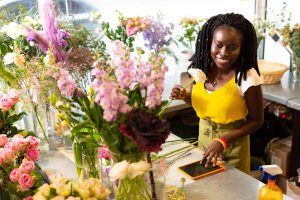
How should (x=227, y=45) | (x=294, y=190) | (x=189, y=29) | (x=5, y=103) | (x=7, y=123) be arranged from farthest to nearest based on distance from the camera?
(x=189, y=29) → (x=294, y=190) → (x=227, y=45) → (x=7, y=123) → (x=5, y=103)

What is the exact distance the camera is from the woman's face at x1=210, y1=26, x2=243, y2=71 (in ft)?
5.30

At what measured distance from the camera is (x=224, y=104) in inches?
67.1

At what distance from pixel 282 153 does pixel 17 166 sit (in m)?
1.87

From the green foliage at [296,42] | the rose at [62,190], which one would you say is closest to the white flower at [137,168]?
the rose at [62,190]

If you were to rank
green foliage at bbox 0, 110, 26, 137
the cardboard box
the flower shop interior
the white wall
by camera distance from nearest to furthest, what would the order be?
the flower shop interior → green foliage at bbox 0, 110, 26, 137 → the cardboard box → the white wall

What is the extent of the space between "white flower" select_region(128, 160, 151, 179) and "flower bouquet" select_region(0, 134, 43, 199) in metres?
0.34

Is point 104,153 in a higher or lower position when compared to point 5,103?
lower

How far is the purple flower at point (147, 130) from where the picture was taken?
80 centimetres

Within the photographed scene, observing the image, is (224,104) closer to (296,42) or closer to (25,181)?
(25,181)

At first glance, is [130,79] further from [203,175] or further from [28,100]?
[28,100]

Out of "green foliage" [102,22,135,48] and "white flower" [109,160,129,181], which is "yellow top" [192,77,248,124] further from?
"white flower" [109,160,129,181]

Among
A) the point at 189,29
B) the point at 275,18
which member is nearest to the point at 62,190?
the point at 189,29

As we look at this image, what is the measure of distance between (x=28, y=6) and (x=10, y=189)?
1489 millimetres

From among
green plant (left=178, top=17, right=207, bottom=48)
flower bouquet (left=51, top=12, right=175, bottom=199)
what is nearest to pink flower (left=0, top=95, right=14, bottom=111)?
flower bouquet (left=51, top=12, right=175, bottom=199)
